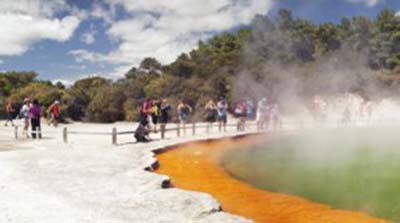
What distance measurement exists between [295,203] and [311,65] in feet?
117

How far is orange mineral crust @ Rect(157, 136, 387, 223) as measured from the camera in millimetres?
7992

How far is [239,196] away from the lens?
372 inches

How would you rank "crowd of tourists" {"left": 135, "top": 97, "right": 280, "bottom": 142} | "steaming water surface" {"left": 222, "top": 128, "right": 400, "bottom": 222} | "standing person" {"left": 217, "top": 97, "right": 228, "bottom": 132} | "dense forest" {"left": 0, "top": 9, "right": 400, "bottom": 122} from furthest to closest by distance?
"dense forest" {"left": 0, "top": 9, "right": 400, "bottom": 122} → "standing person" {"left": 217, "top": 97, "right": 228, "bottom": 132} → "crowd of tourists" {"left": 135, "top": 97, "right": 280, "bottom": 142} → "steaming water surface" {"left": 222, "top": 128, "right": 400, "bottom": 222}

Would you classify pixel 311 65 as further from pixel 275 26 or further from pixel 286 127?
pixel 286 127

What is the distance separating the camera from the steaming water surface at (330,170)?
360 inches

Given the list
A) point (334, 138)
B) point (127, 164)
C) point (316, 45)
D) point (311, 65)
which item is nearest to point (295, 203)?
point (127, 164)

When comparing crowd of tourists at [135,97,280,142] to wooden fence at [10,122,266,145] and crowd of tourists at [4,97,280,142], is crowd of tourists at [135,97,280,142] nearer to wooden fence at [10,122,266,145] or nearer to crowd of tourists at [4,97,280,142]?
crowd of tourists at [4,97,280,142]

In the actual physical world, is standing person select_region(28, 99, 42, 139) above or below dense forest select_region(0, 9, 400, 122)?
below

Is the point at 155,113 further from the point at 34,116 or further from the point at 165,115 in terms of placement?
the point at 34,116

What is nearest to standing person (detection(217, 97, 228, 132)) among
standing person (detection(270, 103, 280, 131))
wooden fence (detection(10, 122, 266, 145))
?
wooden fence (detection(10, 122, 266, 145))

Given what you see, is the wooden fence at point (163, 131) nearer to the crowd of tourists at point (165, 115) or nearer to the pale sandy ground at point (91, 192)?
the crowd of tourists at point (165, 115)

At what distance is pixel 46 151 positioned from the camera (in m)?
13.6

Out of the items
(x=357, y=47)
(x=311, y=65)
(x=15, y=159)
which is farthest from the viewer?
(x=357, y=47)

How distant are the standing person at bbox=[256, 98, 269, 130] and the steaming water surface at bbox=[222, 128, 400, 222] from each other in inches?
86.2
